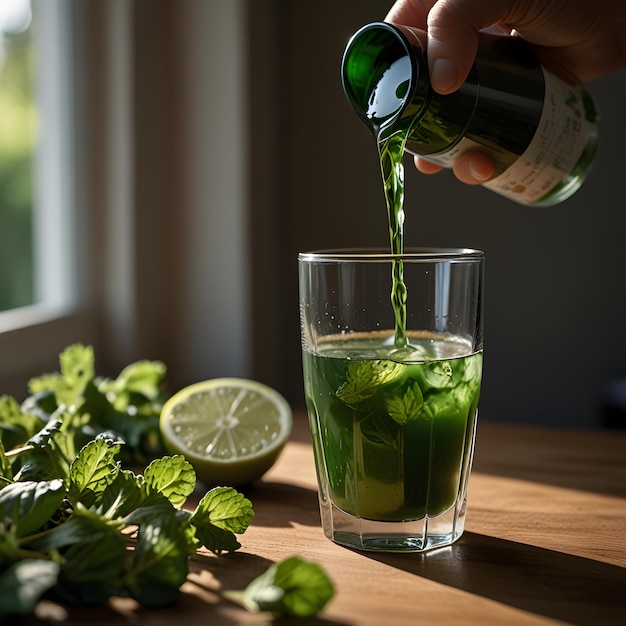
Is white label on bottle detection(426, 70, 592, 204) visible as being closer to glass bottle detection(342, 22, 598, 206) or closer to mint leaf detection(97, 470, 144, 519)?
glass bottle detection(342, 22, 598, 206)

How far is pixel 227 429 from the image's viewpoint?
1.04 metres

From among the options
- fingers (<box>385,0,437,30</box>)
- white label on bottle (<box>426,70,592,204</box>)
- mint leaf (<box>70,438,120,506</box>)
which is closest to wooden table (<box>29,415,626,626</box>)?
mint leaf (<box>70,438,120,506</box>)

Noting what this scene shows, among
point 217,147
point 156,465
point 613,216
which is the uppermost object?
point 217,147

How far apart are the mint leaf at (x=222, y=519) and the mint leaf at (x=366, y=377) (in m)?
0.14

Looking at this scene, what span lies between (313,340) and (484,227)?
1.62 m

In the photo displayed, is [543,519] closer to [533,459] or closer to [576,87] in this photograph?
[533,459]

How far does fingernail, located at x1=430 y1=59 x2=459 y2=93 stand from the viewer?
840 millimetres

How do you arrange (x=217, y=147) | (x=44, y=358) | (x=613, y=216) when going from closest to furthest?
(x=44, y=358), (x=217, y=147), (x=613, y=216)

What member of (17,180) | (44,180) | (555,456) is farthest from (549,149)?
(17,180)

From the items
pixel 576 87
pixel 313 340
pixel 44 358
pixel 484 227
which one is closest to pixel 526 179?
pixel 576 87

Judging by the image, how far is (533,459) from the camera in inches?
46.5

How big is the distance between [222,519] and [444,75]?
463mm

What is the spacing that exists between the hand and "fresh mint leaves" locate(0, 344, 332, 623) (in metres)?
0.45

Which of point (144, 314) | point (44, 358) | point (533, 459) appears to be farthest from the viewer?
point (144, 314)
